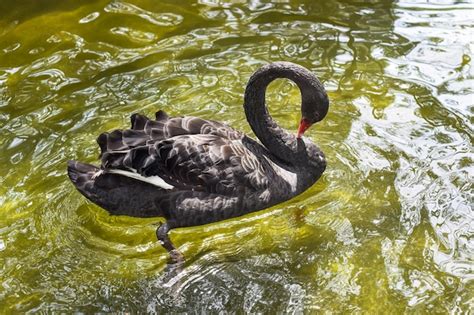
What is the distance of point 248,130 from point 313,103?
0.70 metres

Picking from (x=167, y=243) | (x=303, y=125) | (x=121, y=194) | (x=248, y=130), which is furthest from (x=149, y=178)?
(x=248, y=130)

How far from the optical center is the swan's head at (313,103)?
3.39 m

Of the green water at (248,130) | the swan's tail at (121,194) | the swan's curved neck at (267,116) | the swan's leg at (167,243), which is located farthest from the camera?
the swan's curved neck at (267,116)

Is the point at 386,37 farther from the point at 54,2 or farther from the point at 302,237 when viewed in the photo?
the point at 54,2

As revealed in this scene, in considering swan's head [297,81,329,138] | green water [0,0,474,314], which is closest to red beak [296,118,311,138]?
swan's head [297,81,329,138]

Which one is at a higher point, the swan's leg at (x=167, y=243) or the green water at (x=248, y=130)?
the swan's leg at (x=167, y=243)

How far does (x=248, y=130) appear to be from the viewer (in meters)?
4.06

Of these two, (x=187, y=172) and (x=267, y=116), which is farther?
(x=267, y=116)

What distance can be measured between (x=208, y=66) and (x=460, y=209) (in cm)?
196

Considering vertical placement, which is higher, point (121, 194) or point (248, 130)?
point (121, 194)

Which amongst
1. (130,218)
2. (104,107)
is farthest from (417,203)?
(104,107)

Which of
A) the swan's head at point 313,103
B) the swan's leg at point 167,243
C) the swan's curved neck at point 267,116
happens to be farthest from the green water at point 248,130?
the swan's head at point 313,103

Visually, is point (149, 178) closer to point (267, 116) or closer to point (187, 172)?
point (187, 172)

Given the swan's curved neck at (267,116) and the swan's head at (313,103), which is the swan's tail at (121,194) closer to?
the swan's curved neck at (267,116)
